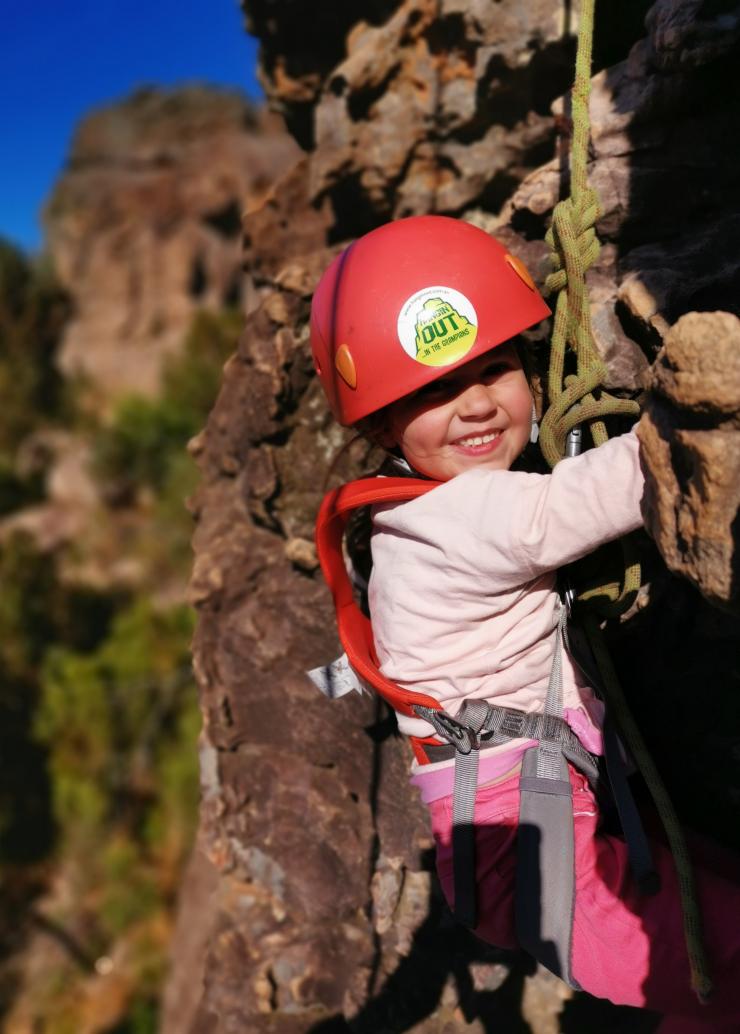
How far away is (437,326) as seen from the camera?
1799 mm

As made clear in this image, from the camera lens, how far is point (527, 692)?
6.05ft

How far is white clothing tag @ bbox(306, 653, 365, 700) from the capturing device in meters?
2.24

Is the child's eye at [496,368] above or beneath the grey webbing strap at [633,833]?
above

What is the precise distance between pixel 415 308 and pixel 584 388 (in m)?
0.45

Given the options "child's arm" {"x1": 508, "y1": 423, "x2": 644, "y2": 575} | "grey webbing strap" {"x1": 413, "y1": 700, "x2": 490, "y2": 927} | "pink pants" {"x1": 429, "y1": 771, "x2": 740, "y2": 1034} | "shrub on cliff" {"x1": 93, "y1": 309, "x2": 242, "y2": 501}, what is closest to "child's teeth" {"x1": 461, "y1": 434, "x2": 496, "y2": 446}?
"child's arm" {"x1": 508, "y1": 423, "x2": 644, "y2": 575}

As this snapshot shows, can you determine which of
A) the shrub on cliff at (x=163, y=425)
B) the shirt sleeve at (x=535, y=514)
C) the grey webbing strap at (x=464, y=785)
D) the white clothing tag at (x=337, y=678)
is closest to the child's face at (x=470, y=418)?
the shirt sleeve at (x=535, y=514)

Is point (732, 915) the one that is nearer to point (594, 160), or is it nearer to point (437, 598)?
point (437, 598)

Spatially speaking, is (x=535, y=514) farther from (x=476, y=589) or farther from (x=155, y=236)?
(x=155, y=236)

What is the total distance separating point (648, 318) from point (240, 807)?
2457mm

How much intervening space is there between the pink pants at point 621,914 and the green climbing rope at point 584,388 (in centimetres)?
16

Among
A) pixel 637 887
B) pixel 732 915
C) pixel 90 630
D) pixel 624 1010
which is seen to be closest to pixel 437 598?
pixel 637 887

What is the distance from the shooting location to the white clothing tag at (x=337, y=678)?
2244mm

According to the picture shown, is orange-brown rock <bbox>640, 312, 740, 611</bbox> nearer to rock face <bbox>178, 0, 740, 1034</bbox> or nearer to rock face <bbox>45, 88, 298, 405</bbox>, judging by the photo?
rock face <bbox>178, 0, 740, 1034</bbox>

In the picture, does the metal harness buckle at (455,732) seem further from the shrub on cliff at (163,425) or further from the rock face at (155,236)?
the rock face at (155,236)
